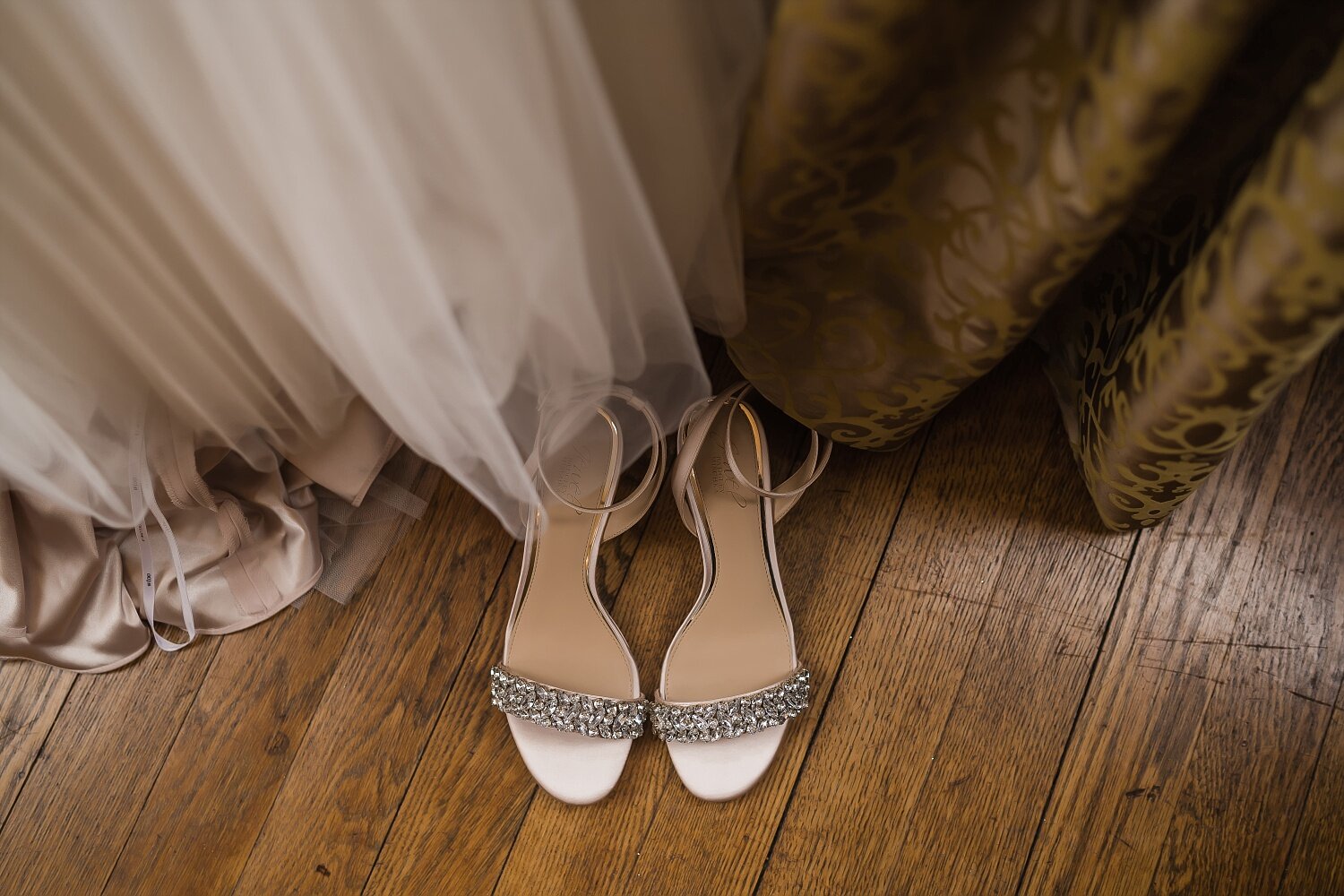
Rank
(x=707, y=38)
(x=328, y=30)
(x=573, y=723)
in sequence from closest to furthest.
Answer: (x=328, y=30), (x=707, y=38), (x=573, y=723)

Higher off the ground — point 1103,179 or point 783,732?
point 1103,179

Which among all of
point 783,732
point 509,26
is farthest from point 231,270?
point 783,732

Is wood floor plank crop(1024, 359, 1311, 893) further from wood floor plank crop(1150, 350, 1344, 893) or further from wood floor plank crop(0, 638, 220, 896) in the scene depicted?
wood floor plank crop(0, 638, 220, 896)

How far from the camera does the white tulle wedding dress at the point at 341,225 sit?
13.9 inches

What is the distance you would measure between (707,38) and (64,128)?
1.09 ft

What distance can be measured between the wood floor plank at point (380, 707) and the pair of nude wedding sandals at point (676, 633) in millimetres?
66

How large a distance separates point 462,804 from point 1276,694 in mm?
748

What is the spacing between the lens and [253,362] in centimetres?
59

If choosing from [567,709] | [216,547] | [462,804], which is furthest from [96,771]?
[567,709]

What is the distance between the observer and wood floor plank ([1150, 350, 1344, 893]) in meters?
0.73

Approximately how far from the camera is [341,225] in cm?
39

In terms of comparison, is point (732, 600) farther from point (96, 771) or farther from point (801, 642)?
point (96, 771)

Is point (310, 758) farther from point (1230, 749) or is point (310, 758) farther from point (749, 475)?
point (1230, 749)

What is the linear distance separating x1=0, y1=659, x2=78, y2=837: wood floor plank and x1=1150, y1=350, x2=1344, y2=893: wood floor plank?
103 cm
